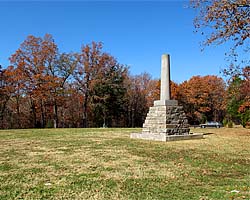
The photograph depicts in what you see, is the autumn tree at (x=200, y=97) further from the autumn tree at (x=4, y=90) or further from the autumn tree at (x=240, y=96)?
the autumn tree at (x=4, y=90)

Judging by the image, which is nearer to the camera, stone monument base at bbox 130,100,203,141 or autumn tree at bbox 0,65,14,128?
stone monument base at bbox 130,100,203,141

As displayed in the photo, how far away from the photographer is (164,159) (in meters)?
7.05

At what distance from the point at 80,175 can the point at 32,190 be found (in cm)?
118

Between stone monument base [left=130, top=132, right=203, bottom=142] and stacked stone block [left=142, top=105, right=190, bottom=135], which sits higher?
stacked stone block [left=142, top=105, right=190, bottom=135]

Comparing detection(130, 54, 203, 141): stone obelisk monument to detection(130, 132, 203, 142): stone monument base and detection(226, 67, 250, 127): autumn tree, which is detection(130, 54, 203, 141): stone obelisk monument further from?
detection(226, 67, 250, 127): autumn tree

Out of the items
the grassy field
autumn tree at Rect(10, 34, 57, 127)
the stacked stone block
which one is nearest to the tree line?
autumn tree at Rect(10, 34, 57, 127)

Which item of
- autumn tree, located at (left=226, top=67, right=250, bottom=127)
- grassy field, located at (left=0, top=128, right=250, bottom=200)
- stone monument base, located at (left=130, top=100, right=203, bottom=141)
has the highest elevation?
autumn tree, located at (left=226, top=67, right=250, bottom=127)

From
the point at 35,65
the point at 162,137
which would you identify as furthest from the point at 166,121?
the point at 35,65

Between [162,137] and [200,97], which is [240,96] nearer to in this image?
[200,97]

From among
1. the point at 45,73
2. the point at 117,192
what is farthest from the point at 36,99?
the point at 117,192

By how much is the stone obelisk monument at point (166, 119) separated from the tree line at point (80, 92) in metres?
A: 8.71

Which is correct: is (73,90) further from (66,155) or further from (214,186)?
(214,186)

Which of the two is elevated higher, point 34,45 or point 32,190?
point 34,45

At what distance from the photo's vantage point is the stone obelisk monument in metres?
12.3
